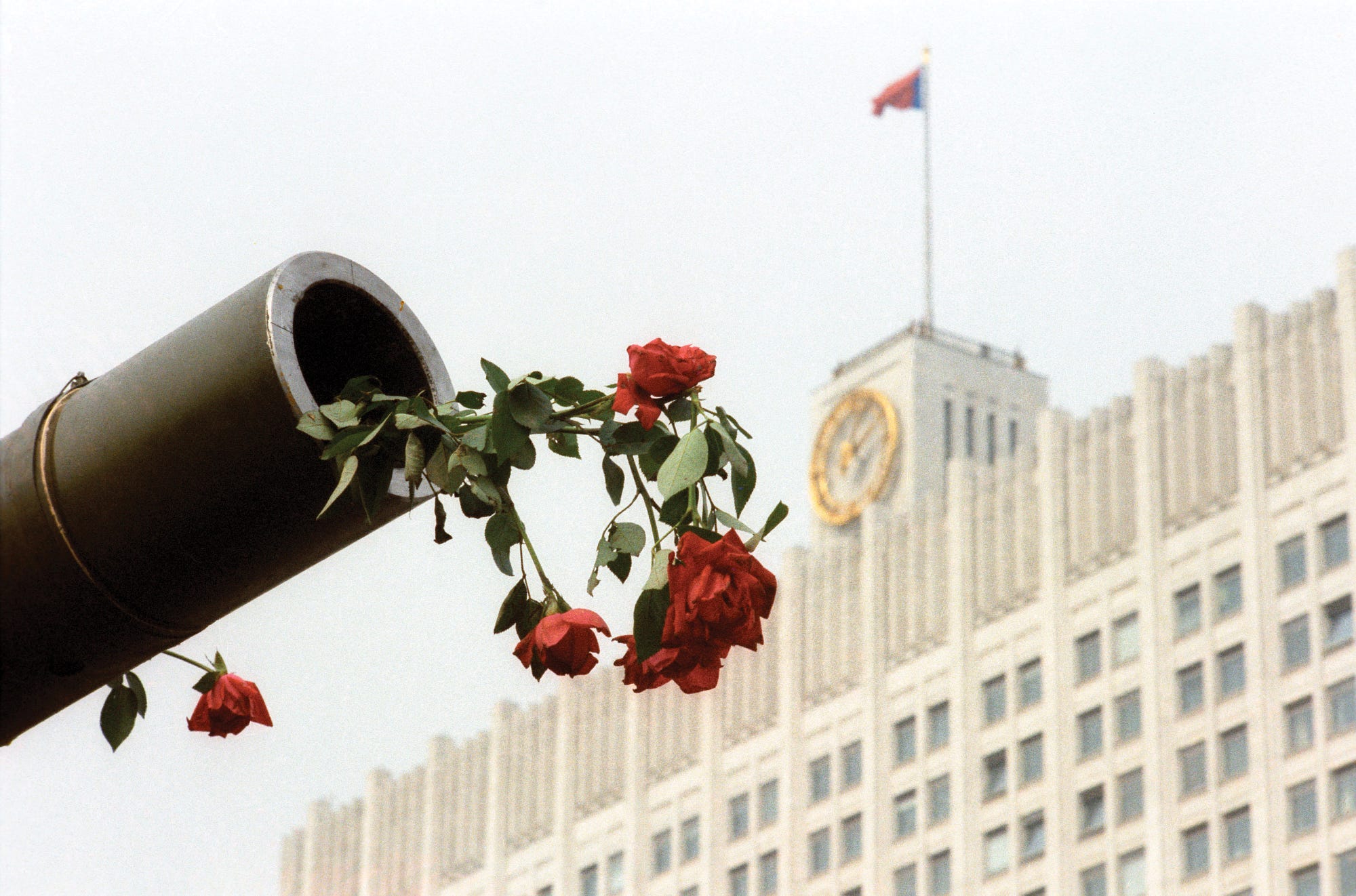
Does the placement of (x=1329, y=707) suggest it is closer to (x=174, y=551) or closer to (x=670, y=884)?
(x=670, y=884)

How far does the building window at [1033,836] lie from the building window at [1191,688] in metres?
5.63

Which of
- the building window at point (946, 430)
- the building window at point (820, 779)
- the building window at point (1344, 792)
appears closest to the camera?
the building window at point (1344, 792)

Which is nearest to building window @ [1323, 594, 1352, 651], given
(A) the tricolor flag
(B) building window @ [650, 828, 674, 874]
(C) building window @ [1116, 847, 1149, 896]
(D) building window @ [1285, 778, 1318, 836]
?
(D) building window @ [1285, 778, 1318, 836]

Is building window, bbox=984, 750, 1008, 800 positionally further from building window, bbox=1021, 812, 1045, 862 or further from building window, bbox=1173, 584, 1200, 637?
building window, bbox=1173, 584, 1200, 637

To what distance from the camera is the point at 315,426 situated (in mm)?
3846

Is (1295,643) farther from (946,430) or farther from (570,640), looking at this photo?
(570,640)

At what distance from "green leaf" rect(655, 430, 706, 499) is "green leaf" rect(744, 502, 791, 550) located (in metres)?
0.14

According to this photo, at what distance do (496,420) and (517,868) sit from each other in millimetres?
88399

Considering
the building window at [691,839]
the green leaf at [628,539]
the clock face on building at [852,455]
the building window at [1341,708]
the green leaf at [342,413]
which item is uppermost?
the clock face on building at [852,455]

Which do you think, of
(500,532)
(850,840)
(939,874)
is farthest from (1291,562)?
(500,532)

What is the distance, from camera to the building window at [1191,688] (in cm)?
7081

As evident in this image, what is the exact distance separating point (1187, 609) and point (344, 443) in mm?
70427

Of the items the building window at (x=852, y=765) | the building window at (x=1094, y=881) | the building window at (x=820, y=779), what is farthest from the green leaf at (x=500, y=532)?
the building window at (x=820, y=779)

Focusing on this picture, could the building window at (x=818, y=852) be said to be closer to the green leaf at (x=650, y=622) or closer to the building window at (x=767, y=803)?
the building window at (x=767, y=803)
